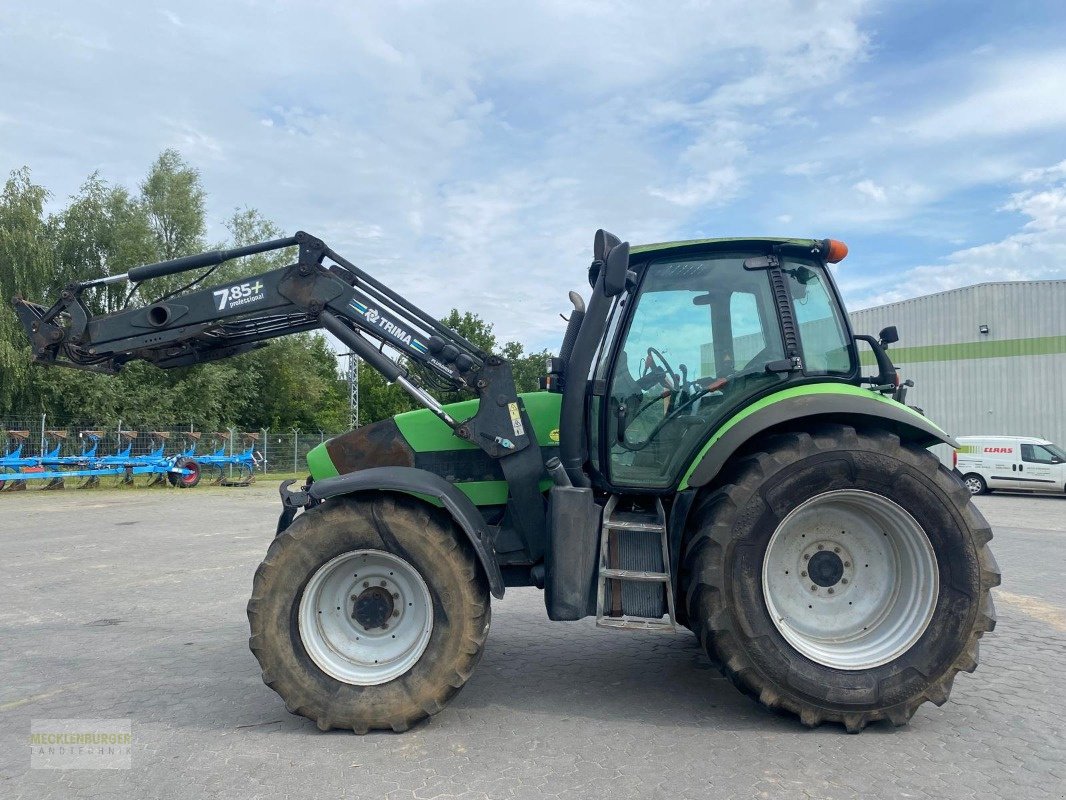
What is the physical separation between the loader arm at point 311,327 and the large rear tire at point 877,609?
1228 mm

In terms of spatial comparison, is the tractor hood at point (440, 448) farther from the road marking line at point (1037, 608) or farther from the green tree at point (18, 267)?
the green tree at point (18, 267)

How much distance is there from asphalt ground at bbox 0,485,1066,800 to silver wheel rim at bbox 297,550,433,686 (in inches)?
14.4

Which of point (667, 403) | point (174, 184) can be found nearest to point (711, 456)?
point (667, 403)

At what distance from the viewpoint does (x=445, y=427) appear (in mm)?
4648

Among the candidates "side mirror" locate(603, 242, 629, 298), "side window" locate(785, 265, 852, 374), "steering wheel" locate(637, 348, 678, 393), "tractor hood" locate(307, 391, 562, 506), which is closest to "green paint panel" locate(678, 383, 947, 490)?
"side window" locate(785, 265, 852, 374)

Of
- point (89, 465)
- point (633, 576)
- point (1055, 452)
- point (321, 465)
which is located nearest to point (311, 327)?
point (321, 465)

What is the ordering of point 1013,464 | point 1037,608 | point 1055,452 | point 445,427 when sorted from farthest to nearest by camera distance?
point 1013,464, point 1055,452, point 1037,608, point 445,427

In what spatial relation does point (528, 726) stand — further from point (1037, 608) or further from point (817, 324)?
point (1037, 608)

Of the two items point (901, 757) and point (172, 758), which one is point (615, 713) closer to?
point (901, 757)

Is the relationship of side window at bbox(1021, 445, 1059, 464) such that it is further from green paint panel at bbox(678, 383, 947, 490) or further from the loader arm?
the loader arm

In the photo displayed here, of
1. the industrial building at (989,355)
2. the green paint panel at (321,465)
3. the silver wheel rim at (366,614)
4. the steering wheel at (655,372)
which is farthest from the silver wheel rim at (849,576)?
the industrial building at (989,355)

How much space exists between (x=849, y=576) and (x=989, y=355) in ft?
93.0

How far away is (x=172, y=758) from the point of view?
359cm

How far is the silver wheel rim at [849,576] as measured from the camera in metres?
3.99
